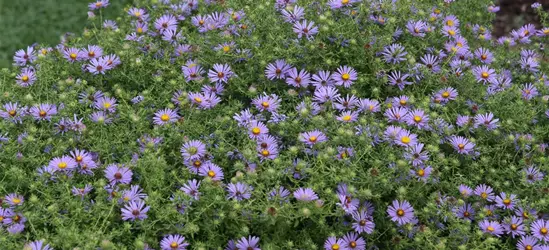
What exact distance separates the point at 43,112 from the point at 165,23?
0.65 metres

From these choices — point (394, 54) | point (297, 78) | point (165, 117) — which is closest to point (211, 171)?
point (165, 117)

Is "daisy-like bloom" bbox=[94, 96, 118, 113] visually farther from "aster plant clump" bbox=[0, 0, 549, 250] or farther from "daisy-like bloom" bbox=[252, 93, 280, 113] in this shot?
"daisy-like bloom" bbox=[252, 93, 280, 113]

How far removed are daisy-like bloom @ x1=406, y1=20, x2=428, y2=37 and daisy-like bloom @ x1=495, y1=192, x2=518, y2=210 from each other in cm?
70

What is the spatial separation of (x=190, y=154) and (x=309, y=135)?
0.38 m

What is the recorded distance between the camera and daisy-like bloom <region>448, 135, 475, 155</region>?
2242 millimetres

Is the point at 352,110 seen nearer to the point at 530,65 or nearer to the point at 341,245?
the point at 341,245

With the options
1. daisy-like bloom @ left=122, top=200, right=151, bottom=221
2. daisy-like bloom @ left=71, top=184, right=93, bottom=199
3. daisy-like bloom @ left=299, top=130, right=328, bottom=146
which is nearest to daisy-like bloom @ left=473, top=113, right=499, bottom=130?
daisy-like bloom @ left=299, top=130, right=328, bottom=146

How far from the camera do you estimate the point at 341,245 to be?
1986 mm

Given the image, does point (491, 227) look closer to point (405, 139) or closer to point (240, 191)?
point (405, 139)

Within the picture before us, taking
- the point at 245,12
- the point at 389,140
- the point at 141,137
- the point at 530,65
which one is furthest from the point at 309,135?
the point at 530,65

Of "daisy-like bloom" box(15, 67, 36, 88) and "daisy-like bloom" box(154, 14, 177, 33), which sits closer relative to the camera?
"daisy-like bloom" box(15, 67, 36, 88)

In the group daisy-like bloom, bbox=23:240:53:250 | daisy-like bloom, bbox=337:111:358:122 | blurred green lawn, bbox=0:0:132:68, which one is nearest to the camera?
daisy-like bloom, bbox=23:240:53:250

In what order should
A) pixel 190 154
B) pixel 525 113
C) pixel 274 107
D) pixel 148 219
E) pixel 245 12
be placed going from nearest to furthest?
pixel 148 219 → pixel 190 154 → pixel 274 107 → pixel 525 113 → pixel 245 12

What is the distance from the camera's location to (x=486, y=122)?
92.3 inches
